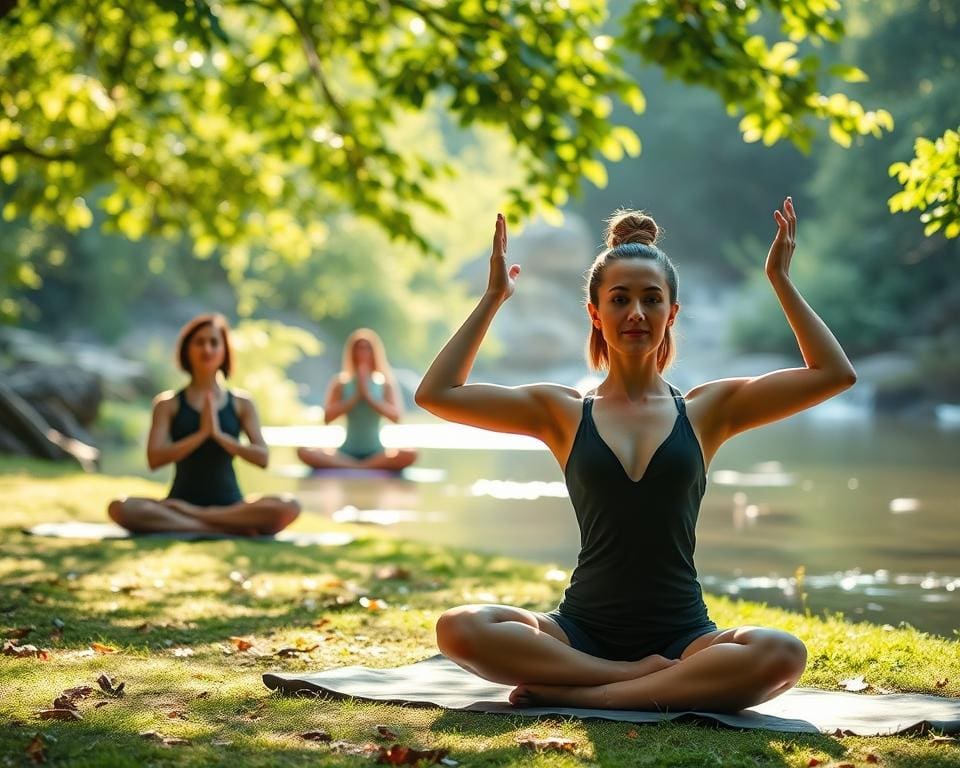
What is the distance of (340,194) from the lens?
13.0m

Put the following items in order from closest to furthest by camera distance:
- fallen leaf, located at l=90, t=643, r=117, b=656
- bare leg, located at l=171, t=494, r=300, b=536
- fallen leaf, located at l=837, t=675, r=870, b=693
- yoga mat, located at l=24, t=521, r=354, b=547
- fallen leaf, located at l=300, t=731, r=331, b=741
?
1. fallen leaf, located at l=300, t=731, r=331, b=741
2. fallen leaf, located at l=837, t=675, r=870, b=693
3. fallen leaf, located at l=90, t=643, r=117, b=656
4. yoga mat, located at l=24, t=521, r=354, b=547
5. bare leg, located at l=171, t=494, r=300, b=536

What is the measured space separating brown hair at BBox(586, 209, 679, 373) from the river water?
8.75ft

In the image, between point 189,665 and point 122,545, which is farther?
point 122,545

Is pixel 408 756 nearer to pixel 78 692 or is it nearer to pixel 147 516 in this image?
pixel 78 692

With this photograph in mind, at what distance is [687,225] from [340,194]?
52315 mm

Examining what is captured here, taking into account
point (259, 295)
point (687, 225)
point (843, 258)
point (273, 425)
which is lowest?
point (273, 425)

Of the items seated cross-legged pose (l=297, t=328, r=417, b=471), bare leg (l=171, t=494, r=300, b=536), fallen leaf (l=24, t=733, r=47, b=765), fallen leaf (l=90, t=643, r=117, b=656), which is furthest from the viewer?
seated cross-legged pose (l=297, t=328, r=417, b=471)

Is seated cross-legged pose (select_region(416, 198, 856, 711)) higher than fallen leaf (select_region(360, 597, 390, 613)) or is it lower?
higher

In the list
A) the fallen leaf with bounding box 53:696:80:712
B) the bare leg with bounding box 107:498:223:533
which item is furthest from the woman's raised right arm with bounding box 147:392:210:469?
the fallen leaf with bounding box 53:696:80:712

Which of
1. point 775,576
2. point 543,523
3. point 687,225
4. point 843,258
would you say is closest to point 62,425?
point 543,523

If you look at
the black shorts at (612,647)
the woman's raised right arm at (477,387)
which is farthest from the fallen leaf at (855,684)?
the woman's raised right arm at (477,387)

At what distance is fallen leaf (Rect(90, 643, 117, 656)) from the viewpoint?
18.0ft

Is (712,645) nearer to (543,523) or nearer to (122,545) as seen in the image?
(122,545)

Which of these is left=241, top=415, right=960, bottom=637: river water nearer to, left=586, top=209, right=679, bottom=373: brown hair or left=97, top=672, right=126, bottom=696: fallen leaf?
left=586, top=209, right=679, bottom=373: brown hair
